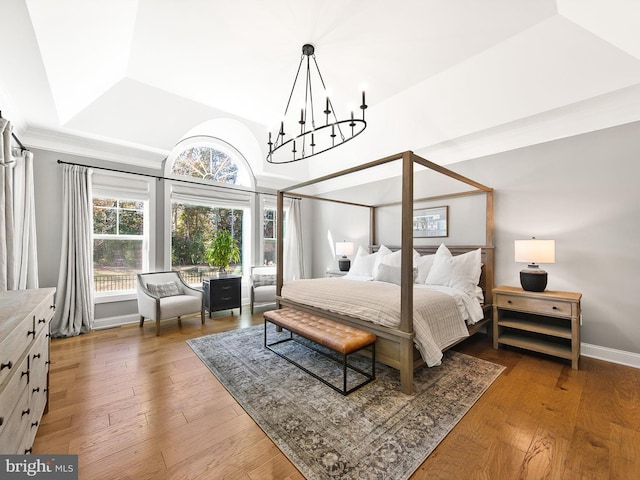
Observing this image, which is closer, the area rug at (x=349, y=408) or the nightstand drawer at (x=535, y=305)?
the area rug at (x=349, y=408)

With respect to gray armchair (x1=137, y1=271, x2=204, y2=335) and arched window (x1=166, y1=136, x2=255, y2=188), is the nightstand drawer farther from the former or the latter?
arched window (x1=166, y1=136, x2=255, y2=188)

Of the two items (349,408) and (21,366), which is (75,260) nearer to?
(21,366)

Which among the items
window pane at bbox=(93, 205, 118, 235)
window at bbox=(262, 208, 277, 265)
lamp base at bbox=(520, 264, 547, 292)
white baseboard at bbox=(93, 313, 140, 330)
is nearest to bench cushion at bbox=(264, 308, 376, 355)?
lamp base at bbox=(520, 264, 547, 292)

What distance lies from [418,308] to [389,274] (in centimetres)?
114

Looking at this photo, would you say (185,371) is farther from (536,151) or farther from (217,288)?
(536,151)

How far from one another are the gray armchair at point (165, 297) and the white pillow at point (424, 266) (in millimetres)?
3282

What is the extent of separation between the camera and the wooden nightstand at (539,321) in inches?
104

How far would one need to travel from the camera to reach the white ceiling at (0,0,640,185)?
2.29 meters

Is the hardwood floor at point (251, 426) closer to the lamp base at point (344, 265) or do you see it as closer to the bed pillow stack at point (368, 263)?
the bed pillow stack at point (368, 263)

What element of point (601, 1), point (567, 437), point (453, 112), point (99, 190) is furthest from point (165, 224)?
point (601, 1)

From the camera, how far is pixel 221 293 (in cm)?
462

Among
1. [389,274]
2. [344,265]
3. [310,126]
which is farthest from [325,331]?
[310,126]

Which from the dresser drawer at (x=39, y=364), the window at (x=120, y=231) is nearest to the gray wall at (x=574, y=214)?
the window at (x=120, y=231)

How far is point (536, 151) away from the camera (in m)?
3.30
